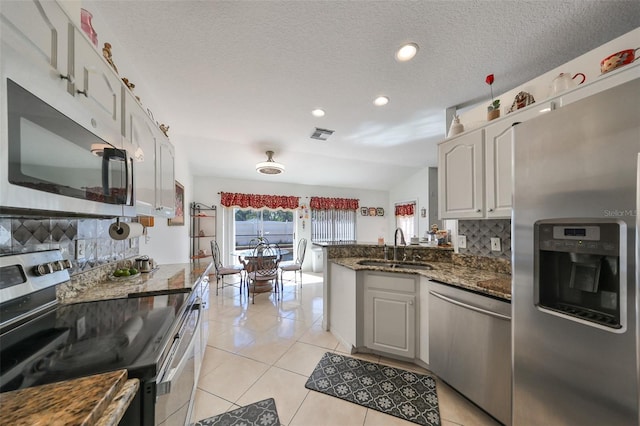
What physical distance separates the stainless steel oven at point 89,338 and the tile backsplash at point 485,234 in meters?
2.35

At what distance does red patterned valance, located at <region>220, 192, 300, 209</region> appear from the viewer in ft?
17.4

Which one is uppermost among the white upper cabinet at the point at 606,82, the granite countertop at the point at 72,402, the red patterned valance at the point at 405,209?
the white upper cabinet at the point at 606,82

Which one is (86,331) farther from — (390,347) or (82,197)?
(390,347)

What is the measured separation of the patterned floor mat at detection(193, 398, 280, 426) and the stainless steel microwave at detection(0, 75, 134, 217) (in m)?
1.43

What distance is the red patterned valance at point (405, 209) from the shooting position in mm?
5969

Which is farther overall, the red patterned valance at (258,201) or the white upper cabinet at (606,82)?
the red patterned valance at (258,201)

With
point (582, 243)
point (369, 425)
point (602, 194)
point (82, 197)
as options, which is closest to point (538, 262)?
point (582, 243)

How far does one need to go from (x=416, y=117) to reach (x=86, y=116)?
2831 mm

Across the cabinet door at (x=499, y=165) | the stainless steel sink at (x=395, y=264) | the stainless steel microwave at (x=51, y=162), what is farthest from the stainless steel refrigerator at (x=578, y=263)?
the stainless steel microwave at (x=51, y=162)

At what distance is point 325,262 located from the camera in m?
2.66

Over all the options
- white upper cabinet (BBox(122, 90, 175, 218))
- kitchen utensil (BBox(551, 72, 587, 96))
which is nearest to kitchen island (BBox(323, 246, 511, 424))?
kitchen utensil (BBox(551, 72, 587, 96))

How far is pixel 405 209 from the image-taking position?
244 inches

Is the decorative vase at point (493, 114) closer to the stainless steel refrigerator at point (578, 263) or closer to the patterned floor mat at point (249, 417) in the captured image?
the stainless steel refrigerator at point (578, 263)

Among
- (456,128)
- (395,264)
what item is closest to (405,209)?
(395,264)
